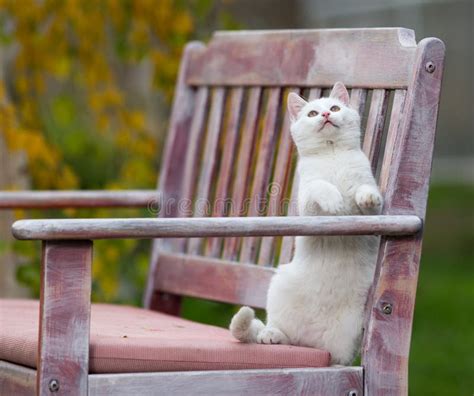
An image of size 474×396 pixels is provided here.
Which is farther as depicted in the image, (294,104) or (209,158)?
(209,158)

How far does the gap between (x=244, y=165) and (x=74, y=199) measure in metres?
0.55

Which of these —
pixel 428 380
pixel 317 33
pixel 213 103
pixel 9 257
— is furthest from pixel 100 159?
pixel 317 33

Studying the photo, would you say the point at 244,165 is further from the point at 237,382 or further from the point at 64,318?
the point at 64,318

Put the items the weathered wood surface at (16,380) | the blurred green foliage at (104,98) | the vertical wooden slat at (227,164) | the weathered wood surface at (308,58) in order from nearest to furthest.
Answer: the weathered wood surface at (16,380) → the weathered wood surface at (308,58) → the vertical wooden slat at (227,164) → the blurred green foliage at (104,98)

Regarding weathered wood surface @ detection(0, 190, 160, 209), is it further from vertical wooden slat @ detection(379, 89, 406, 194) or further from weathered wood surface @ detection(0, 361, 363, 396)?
vertical wooden slat @ detection(379, 89, 406, 194)

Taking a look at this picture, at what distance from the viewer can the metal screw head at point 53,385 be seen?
2.22m

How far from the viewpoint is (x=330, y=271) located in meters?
2.45

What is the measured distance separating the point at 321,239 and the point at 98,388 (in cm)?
59

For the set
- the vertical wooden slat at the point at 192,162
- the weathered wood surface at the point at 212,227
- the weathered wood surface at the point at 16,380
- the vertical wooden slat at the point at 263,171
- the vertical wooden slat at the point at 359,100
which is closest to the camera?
the weathered wood surface at the point at 212,227

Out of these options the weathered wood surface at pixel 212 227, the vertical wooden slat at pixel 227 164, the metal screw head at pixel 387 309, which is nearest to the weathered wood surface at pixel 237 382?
the metal screw head at pixel 387 309

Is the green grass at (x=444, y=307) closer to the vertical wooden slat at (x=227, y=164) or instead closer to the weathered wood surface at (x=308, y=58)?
the vertical wooden slat at (x=227, y=164)

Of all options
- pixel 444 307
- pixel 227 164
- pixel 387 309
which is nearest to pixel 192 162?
pixel 227 164

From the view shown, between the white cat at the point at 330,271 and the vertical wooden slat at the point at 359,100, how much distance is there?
0.55 ft

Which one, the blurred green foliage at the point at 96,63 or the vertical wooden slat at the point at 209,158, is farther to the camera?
the blurred green foliage at the point at 96,63
